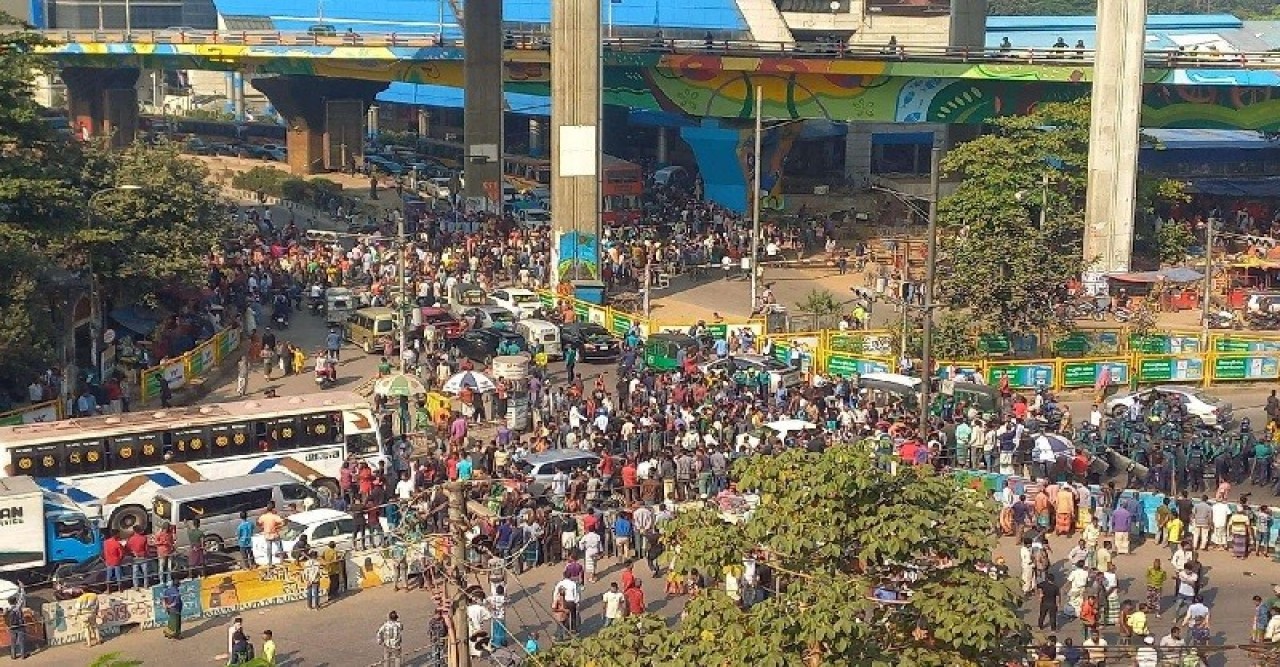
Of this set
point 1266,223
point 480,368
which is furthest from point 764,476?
point 1266,223

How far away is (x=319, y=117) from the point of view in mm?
96625

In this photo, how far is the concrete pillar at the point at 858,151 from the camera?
87500mm

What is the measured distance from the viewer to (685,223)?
69938mm

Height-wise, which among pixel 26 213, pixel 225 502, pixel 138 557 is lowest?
pixel 138 557

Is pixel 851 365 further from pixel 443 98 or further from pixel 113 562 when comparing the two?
pixel 443 98

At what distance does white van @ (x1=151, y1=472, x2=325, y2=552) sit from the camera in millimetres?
30406

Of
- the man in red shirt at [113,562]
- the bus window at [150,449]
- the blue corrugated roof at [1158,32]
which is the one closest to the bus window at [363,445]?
the bus window at [150,449]

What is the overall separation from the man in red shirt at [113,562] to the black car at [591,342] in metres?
19.9

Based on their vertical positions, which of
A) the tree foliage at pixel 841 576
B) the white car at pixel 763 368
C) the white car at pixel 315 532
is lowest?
the white car at pixel 315 532

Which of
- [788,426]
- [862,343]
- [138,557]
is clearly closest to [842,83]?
[862,343]

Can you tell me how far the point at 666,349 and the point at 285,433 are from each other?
13148 mm

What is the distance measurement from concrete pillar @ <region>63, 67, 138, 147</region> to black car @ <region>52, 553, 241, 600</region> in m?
80.6

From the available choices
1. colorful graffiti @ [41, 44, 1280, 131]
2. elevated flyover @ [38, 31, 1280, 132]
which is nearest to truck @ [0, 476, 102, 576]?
colorful graffiti @ [41, 44, 1280, 131]

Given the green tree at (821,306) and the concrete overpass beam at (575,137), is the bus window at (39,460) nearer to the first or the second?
the green tree at (821,306)
